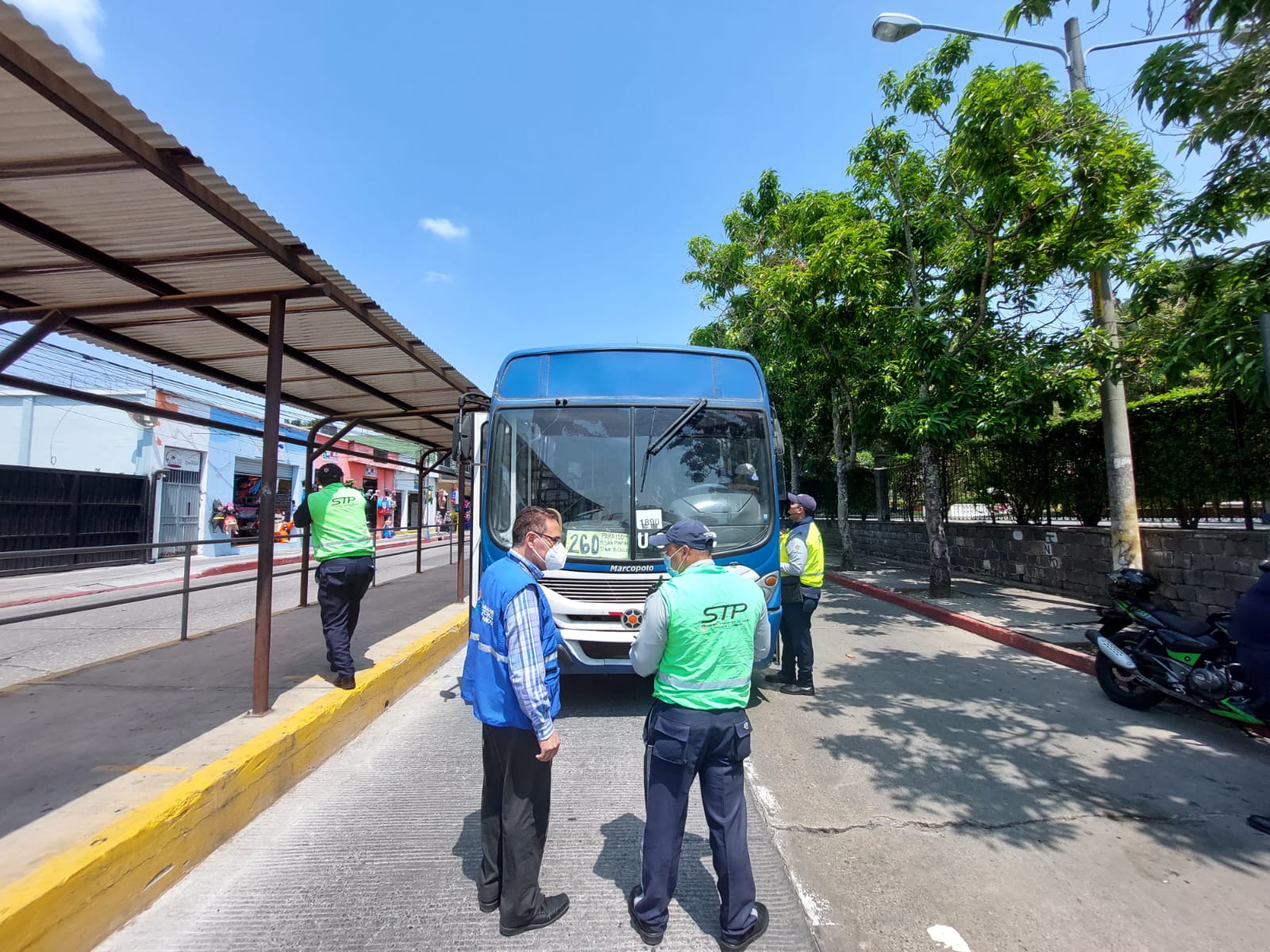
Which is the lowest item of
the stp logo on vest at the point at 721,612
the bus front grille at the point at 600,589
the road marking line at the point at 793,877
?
the road marking line at the point at 793,877

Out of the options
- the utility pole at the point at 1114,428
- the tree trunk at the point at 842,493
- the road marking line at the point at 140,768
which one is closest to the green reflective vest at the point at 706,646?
the road marking line at the point at 140,768

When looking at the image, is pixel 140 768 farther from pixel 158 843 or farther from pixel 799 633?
pixel 799 633

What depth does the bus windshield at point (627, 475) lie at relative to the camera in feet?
16.2

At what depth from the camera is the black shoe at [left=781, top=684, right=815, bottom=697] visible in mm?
5680

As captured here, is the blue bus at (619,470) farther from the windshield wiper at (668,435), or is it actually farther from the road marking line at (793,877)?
the road marking line at (793,877)

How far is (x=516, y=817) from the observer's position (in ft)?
8.20

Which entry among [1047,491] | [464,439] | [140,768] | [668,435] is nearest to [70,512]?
[464,439]

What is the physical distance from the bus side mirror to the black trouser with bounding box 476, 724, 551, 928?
303cm

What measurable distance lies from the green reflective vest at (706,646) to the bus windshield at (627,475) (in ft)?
7.66

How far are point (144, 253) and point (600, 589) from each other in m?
3.71

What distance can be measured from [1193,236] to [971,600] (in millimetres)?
5949

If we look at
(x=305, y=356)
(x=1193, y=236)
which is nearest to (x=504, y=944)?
(x=305, y=356)

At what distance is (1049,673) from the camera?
6.22 metres

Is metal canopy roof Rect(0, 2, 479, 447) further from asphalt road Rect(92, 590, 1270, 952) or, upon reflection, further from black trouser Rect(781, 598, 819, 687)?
black trouser Rect(781, 598, 819, 687)
